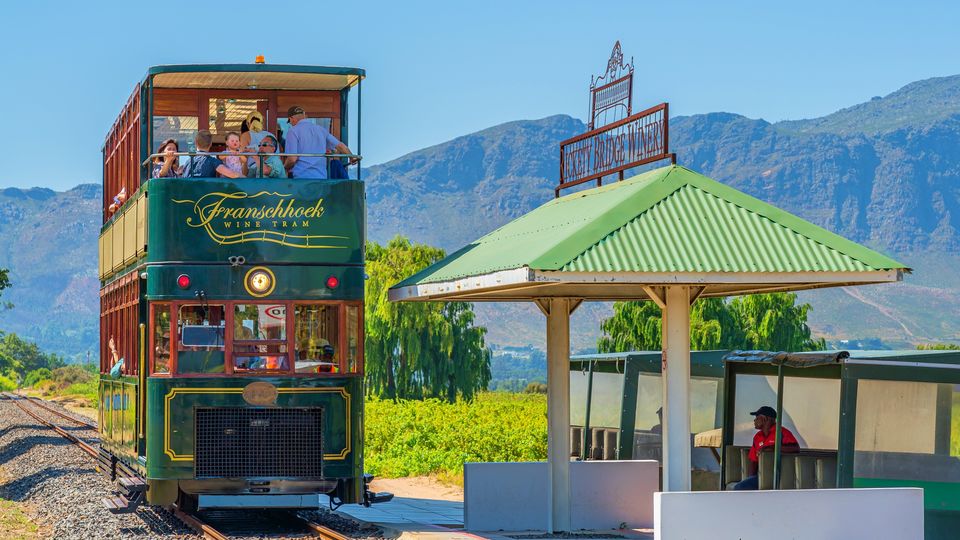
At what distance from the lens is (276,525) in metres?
18.3

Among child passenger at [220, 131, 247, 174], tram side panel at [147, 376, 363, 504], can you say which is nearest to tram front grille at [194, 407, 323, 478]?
tram side panel at [147, 376, 363, 504]

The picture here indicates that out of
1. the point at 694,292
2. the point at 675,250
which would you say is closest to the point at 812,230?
the point at 694,292

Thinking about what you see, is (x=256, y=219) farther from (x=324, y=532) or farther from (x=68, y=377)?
(x=68, y=377)

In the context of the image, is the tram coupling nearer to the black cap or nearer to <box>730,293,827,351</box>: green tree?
the black cap

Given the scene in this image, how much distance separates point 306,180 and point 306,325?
167 cm

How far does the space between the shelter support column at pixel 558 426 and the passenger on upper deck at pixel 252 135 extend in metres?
3.96

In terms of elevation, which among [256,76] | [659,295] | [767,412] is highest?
[256,76]

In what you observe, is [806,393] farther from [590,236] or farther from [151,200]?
[151,200]

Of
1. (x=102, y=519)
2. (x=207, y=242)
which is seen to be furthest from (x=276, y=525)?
(x=207, y=242)

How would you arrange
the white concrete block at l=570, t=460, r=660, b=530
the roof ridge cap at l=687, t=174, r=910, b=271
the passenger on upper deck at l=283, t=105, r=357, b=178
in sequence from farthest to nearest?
the white concrete block at l=570, t=460, r=660, b=530 → the passenger on upper deck at l=283, t=105, r=357, b=178 → the roof ridge cap at l=687, t=174, r=910, b=271

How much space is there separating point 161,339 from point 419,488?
9.89 metres

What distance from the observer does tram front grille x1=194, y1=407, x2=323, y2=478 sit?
16562 mm

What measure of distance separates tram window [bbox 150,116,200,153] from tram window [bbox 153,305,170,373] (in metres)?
2.40

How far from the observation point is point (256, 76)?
17922 mm
